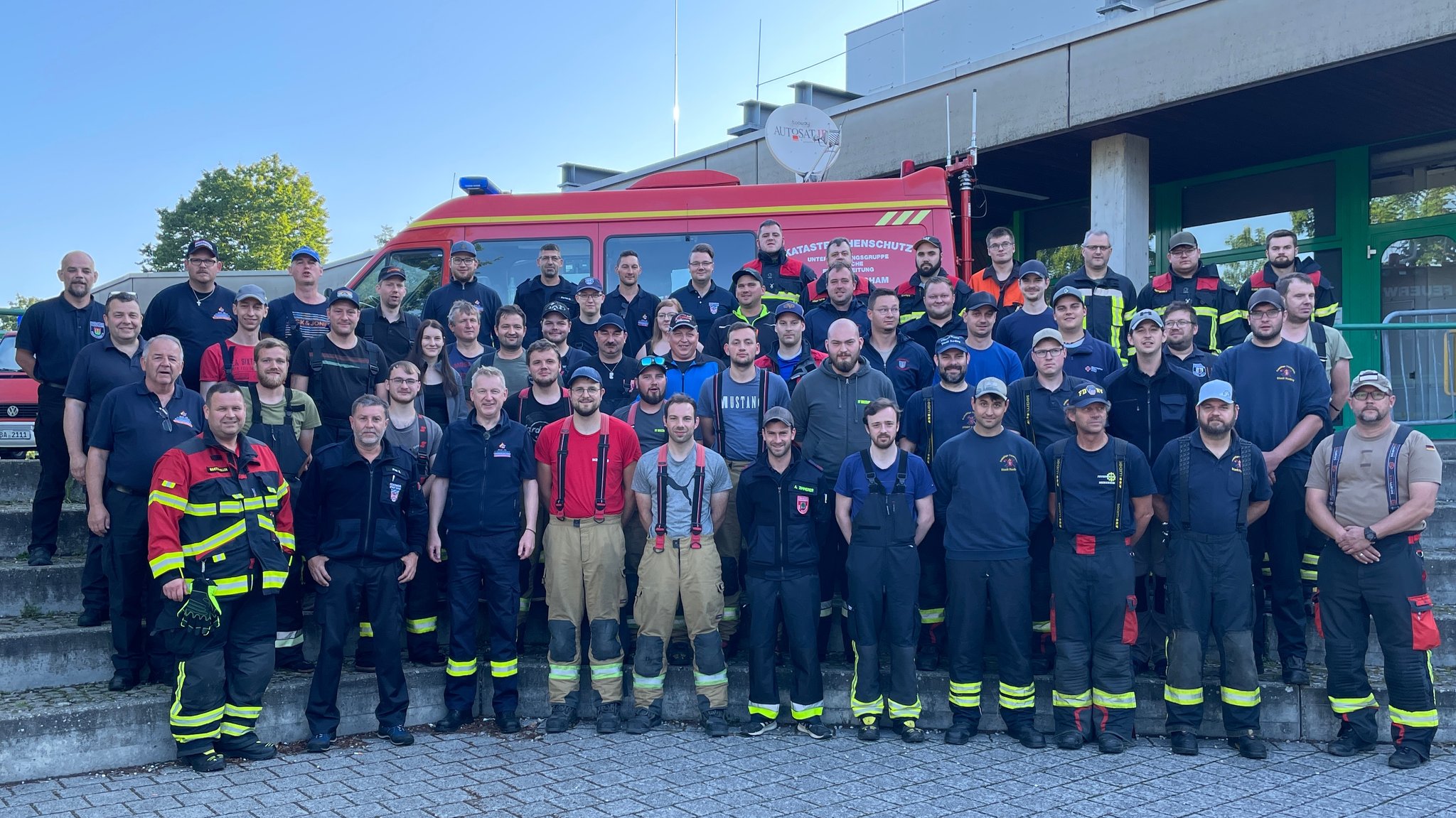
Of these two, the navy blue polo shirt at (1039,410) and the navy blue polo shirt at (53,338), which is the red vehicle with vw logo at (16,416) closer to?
the navy blue polo shirt at (53,338)

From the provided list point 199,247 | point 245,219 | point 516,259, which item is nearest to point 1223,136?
point 516,259

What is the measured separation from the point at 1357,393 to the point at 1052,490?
1703mm

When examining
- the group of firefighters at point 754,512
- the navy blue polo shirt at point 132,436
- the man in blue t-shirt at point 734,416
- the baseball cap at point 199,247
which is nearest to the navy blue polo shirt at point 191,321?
the group of firefighters at point 754,512

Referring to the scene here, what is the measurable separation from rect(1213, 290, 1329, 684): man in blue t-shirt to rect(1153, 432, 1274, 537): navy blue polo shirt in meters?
0.27

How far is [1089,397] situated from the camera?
5.85m

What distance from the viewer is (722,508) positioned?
6285 millimetres

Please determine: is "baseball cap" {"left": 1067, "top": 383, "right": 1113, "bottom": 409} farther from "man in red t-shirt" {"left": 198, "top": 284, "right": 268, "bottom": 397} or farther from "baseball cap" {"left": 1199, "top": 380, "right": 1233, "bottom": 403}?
"man in red t-shirt" {"left": 198, "top": 284, "right": 268, "bottom": 397}

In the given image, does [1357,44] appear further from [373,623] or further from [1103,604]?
[373,623]

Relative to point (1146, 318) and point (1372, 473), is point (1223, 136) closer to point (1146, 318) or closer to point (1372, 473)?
point (1146, 318)

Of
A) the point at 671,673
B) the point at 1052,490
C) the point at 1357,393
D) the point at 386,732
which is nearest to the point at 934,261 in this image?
the point at 1052,490

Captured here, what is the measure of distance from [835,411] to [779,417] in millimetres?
520

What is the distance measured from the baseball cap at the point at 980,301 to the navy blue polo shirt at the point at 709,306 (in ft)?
6.83

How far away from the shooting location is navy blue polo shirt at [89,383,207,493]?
5711 millimetres

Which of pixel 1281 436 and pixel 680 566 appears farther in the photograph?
pixel 680 566
